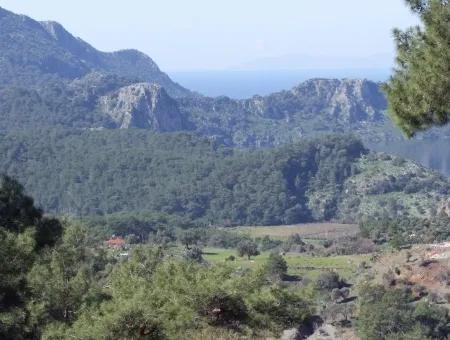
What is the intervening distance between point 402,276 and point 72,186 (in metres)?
72.2

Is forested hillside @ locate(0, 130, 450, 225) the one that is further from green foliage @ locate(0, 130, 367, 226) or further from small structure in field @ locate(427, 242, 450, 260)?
small structure in field @ locate(427, 242, 450, 260)

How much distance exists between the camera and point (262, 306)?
38.3 feet

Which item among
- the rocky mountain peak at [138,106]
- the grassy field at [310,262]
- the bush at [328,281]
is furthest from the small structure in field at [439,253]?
the rocky mountain peak at [138,106]

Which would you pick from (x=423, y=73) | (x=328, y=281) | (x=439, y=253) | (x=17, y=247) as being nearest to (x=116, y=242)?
(x=328, y=281)

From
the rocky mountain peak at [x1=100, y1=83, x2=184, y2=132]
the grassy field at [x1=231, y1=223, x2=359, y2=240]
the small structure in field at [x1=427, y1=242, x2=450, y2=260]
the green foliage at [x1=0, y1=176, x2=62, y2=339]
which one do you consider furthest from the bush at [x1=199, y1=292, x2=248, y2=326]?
the rocky mountain peak at [x1=100, y1=83, x2=184, y2=132]

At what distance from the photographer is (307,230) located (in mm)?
85375

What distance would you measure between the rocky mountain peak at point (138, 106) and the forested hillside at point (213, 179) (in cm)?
3536

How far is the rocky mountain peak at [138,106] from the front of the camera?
156m

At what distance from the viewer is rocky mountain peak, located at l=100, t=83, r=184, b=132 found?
156 meters

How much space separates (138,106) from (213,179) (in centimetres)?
5435

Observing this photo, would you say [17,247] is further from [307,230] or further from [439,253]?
[307,230]

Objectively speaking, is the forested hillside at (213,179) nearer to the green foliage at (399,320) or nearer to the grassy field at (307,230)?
the grassy field at (307,230)

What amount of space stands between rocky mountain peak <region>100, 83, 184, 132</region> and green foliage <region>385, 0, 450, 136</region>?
471ft

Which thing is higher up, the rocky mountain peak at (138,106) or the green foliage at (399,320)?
the rocky mountain peak at (138,106)
